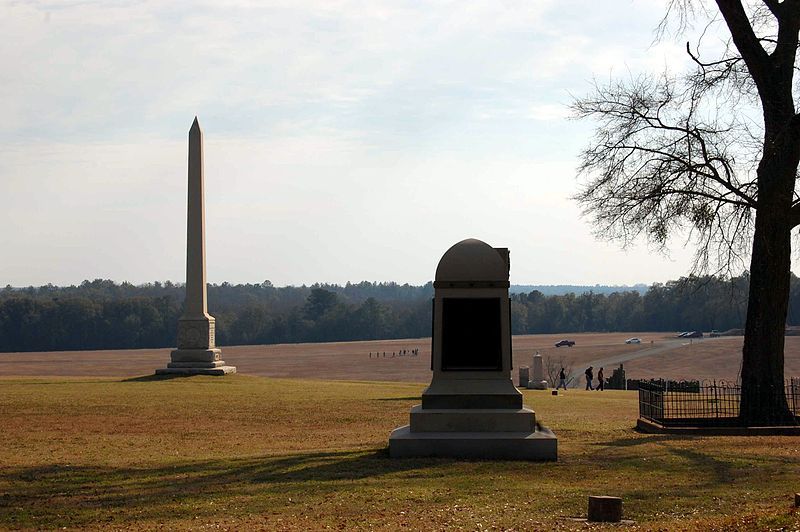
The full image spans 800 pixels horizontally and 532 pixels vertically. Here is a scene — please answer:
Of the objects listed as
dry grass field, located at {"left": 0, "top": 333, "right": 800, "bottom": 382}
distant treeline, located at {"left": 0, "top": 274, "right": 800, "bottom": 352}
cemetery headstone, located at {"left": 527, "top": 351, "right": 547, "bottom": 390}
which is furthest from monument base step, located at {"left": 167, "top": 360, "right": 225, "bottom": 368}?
distant treeline, located at {"left": 0, "top": 274, "right": 800, "bottom": 352}

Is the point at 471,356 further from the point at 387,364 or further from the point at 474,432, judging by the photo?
the point at 387,364

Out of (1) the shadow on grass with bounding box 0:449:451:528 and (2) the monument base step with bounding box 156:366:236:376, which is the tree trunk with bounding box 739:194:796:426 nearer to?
(1) the shadow on grass with bounding box 0:449:451:528

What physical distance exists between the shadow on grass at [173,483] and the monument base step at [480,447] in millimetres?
395

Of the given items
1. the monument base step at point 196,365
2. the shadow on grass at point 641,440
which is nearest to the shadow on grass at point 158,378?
the monument base step at point 196,365

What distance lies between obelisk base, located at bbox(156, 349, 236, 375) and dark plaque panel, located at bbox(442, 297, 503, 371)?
2641 cm

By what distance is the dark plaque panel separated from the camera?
56.6 feet

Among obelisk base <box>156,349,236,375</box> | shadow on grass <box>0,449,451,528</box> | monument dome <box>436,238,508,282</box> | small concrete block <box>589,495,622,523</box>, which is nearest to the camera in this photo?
small concrete block <box>589,495,622,523</box>

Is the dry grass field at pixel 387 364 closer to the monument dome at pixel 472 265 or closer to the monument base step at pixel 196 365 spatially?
the monument base step at pixel 196 365

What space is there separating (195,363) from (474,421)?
27.8 meters

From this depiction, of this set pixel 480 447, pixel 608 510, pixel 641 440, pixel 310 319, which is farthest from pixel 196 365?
pixel 310 319

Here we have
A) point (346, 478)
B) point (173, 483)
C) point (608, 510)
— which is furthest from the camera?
point (346, 478)

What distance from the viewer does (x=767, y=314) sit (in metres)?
22.0

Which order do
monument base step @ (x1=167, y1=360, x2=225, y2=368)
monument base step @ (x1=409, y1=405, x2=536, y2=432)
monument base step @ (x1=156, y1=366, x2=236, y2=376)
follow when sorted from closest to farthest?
monument base step @ (x1=409, y1=405, x2=536, y2=432) → monument base step @ (x1=156, y1=366, x2=236, y2=376) → monument base step @ (x1=167, y1=360, x2=225, y2=368)

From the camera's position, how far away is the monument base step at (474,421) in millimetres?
16766
